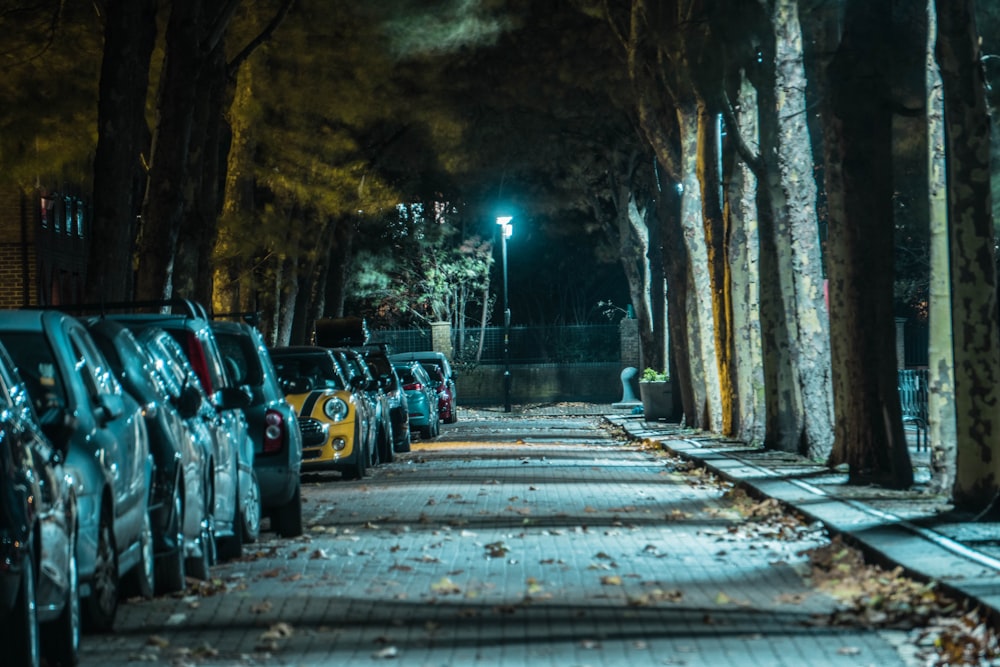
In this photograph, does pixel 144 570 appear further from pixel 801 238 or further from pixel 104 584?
pixel 801 238

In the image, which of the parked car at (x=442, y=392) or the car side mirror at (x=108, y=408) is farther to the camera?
the parked car at (x=442, y=392)

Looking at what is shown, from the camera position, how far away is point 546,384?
233ft

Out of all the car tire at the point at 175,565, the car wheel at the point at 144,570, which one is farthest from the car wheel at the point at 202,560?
the car wheel at the point at 144,570

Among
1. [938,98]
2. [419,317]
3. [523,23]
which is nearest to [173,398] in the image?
[938,98]

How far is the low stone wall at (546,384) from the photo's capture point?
70875mm

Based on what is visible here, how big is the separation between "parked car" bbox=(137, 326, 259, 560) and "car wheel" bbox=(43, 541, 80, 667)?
10.1ft

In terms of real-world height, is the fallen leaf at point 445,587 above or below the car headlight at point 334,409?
below

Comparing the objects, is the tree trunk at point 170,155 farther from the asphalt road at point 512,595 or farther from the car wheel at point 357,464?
the asphalt road at point 512,595

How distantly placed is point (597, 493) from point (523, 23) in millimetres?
21510

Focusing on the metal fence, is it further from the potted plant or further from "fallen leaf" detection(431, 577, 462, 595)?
"fallen leaf" detection(431, 577, 462, 595)

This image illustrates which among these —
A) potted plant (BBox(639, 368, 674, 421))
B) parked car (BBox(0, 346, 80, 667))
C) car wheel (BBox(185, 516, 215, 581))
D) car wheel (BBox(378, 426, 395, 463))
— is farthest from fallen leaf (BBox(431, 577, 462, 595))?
potted plant (BBox(639, 368, 674, 421))

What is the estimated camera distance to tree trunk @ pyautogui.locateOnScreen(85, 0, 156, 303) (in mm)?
22422

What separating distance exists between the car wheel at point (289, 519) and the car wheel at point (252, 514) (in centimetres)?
36

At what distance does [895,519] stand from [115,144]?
11.3 meters
